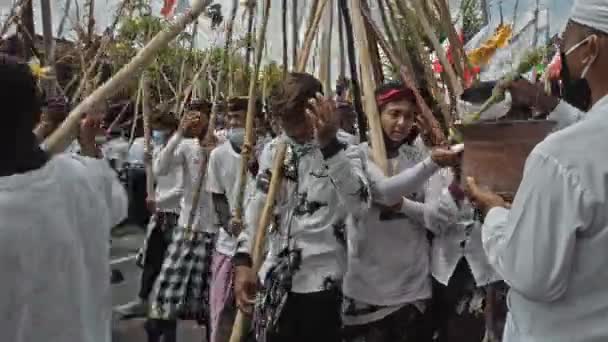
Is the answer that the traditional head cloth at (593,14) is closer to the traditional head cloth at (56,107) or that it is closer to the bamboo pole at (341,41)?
the traditional head cloth at (56,107)

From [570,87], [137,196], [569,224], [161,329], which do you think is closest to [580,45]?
[570,87]

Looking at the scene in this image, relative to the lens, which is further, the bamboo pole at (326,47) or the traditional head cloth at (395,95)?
the bamboo pole at (326,47)

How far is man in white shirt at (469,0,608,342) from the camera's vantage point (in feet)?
5.90

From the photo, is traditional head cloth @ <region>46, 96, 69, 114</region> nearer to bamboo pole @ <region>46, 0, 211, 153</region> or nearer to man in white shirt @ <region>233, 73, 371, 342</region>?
bamboo pole @ <region>46, 0, 211, 153</region>

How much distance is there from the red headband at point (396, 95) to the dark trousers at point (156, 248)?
2.65 meters

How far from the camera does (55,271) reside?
2111 mm

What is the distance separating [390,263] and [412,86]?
2.56 feet

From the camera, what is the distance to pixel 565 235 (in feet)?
5.88

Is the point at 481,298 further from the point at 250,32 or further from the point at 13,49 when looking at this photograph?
the point at 13,49

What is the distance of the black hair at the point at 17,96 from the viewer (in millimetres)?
1995

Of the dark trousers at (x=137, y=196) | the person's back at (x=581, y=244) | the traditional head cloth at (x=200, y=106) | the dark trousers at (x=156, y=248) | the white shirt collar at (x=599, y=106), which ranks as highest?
the white shirt collar at (x=599, y=106)

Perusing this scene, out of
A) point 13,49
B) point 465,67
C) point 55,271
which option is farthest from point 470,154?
point 13,49

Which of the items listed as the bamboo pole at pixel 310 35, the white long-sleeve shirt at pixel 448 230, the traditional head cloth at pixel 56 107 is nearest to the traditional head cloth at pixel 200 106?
the bamboo pole at pixel 310 35

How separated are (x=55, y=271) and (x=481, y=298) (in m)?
2.49
